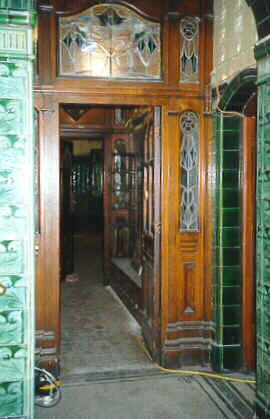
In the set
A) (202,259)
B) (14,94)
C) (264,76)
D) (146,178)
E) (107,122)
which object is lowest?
(202,259)

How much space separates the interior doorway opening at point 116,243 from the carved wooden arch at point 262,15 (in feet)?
4.33

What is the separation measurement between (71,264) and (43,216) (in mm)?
3985

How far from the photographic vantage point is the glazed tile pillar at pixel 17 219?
7.43 ft

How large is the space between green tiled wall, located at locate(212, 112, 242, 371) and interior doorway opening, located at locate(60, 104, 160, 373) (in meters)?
0.54

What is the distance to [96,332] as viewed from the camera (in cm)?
479

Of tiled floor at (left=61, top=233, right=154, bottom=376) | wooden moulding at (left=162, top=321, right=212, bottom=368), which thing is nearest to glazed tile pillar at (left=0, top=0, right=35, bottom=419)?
tiled floor at (left=61, top=233, right=154, bottom=376)

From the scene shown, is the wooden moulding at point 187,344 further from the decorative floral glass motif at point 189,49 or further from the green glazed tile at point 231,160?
the decorative floral glass motif at point 189,49

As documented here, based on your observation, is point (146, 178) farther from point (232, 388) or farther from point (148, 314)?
point (232, 388)

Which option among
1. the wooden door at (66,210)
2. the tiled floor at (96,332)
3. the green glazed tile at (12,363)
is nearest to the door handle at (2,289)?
the green glazed tile at (12,363)

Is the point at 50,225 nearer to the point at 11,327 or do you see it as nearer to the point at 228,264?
the point at 11,327

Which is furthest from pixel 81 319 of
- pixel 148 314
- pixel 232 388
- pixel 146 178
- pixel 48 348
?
pixel 232 388

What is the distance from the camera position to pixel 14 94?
2271 millimetres

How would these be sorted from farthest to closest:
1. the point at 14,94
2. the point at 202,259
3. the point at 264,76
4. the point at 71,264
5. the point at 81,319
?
1. the point at 71,264
2. the point at 81,319
3. the point at 202,259
4. the point at 264,76
5. the point at 14,94

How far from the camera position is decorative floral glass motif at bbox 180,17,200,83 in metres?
3.75
